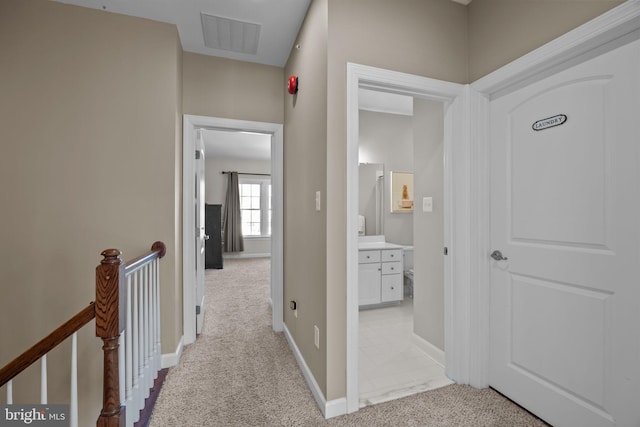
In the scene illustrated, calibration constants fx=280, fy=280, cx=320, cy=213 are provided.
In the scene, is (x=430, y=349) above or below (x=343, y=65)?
below

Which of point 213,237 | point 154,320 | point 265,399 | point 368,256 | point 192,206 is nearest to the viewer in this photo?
point 265,399

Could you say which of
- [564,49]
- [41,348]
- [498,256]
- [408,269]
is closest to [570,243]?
[498,256]

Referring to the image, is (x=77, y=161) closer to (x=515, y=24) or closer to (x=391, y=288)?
(x=515, y=24)

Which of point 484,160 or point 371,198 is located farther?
point 371,198

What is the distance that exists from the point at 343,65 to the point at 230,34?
1.31 meters

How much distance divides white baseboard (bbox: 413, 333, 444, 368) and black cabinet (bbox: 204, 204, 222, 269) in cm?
478

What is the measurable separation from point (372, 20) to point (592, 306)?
77.9 inches

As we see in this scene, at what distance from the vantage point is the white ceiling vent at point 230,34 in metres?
2.23

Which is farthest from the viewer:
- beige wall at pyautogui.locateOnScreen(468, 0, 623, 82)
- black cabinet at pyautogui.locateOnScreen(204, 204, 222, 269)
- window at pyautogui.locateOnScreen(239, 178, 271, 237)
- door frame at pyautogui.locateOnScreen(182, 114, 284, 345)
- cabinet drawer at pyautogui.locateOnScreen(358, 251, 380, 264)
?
window at pyautogui.locateOnScreen(239, 178, 271, 237)

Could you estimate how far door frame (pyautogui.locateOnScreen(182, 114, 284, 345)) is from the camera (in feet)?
8.32

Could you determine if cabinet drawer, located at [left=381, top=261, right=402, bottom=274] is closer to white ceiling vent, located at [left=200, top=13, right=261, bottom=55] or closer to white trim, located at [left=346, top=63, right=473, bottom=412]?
white trim, located at [left=346, top=63, right=473, bottom=412]

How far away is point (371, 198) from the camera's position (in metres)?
3.91

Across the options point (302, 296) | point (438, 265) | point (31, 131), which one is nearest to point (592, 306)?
point (438, 265)

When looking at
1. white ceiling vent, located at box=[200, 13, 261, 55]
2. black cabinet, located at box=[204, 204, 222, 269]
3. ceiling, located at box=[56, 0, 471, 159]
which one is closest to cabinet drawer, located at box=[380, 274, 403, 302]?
ceiling, located at box=[56, 0, 471, 159]
